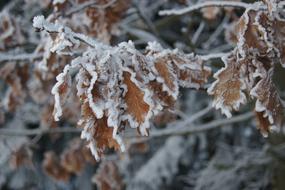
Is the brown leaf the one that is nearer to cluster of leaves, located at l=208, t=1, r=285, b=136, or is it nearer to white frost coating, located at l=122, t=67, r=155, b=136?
white frost coating, located at l=122, t=67, r=155, b=136

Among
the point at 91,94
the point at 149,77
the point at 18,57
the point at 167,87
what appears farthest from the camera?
the point at 18,57

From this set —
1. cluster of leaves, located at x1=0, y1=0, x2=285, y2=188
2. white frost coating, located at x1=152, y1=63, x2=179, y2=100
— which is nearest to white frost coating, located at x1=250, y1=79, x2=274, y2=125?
cluster of leaves, located at x1=0, y1=0, x2=285, y2=188

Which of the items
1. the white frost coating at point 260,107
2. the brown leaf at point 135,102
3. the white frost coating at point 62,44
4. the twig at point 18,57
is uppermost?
the white frost coating at point 62,44

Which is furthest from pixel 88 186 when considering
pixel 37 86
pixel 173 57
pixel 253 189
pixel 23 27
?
pixel 173 57

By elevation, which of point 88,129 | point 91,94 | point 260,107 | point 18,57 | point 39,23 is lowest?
point 18,57

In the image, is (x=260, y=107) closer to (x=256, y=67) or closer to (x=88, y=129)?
(x=256, y=67)

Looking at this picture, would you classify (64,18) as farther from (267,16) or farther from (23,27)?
(267,16)

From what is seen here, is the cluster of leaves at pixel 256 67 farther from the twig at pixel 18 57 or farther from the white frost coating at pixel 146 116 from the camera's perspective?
the twig at pixel 18 57

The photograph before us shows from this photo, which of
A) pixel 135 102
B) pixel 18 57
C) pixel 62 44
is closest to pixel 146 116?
pixel 135 102

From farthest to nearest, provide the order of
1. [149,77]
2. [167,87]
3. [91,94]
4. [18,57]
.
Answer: [18,57], [167,87], [149,77], [91,94]

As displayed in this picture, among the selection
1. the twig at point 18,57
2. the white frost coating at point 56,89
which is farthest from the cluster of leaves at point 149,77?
the twig at point 18,57

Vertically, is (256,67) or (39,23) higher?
(39,23)

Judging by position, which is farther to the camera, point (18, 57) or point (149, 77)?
point (18, 57)
